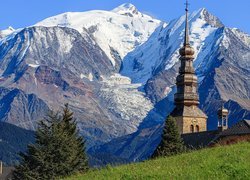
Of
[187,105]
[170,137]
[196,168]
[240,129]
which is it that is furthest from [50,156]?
[187,105]

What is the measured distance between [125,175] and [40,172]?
24541 mm

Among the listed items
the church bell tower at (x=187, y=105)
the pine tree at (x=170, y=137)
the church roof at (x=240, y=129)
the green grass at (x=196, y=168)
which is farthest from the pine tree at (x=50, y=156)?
the church bell tower at (x=187, y=105)

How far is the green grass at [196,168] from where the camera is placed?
24172 mm

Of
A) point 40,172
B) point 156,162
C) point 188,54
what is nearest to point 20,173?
point 40,172

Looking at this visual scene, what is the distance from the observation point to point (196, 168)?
84.0ft

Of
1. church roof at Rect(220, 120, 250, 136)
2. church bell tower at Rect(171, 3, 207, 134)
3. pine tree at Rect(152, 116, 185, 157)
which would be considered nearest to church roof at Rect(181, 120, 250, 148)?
church roof at Rect(220, 120, 250, 136)

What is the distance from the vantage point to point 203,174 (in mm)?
24359

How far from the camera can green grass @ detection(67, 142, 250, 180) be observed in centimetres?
2417

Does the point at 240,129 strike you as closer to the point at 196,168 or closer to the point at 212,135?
the point at 212,135

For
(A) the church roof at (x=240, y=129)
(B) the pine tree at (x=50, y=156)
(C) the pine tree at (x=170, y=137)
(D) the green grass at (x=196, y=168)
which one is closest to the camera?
(D) the green grass at (x=196, y=168)

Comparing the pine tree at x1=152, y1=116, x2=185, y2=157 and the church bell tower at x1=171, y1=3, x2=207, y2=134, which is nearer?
the pine tree at x1=152, y1=116, x2=185, y2=157

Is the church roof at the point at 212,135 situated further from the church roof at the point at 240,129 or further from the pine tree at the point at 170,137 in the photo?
the pine tree at the point at 170,137

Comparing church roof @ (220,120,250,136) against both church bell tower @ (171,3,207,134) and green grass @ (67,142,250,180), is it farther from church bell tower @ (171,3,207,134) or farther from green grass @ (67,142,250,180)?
green grass @ (67,142,250,180)

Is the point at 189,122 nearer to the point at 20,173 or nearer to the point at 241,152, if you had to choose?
the point at 20,173
